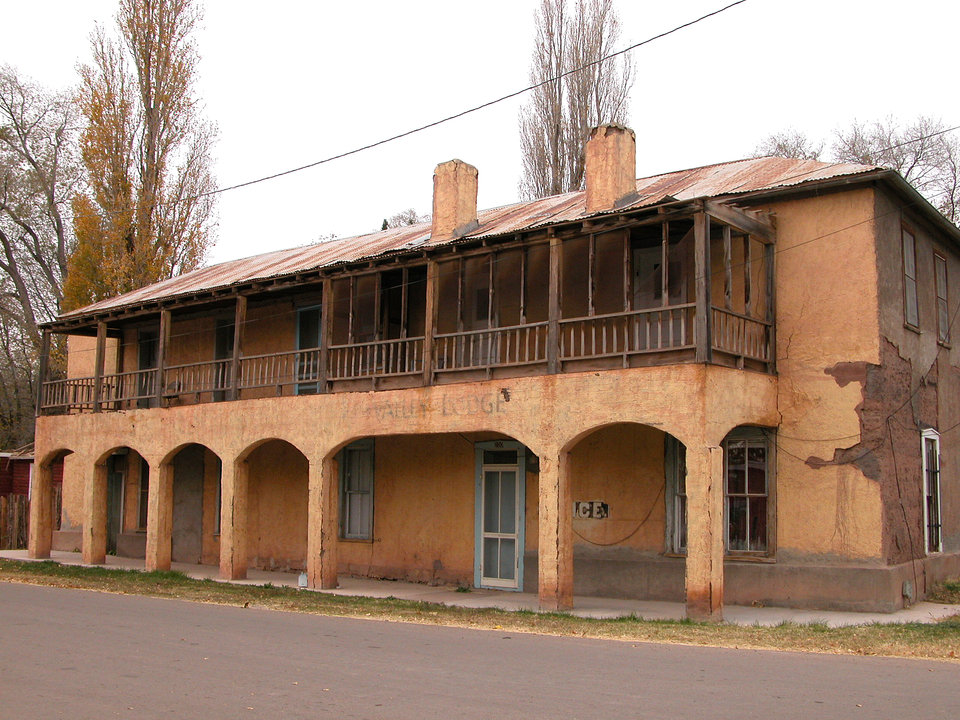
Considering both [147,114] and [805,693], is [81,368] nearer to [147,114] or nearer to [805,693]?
[147,114]

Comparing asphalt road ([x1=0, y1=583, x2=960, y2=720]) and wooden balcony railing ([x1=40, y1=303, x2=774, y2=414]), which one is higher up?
wooden balcony railing ([x1=40, y1=303, x2=774, y2=414])

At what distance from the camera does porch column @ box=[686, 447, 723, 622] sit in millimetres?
12570

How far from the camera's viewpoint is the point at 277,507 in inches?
847

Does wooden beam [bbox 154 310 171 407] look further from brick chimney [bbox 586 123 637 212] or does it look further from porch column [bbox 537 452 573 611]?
porch column [bbox 537 452 573 611]

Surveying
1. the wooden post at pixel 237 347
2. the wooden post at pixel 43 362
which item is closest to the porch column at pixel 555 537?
the wooden post at pixel 237 347

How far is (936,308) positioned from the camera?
17094 mm

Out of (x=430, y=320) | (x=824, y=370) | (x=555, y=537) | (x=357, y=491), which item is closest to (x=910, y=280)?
(x=824, y=370)

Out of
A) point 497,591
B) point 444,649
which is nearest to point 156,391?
point 497,591

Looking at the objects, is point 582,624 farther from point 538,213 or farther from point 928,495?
point 538,213

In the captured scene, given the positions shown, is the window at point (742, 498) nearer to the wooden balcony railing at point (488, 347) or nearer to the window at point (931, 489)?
the window at point (931, 489)

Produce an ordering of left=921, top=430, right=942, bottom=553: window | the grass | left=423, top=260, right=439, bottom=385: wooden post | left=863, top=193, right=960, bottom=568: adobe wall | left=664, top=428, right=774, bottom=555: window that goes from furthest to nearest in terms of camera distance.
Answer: left=423, top=260, right=439, bottom=385: wooden post, left=921, top=430, right=942, bottom=553: window, left=664, top=428, right=774, bottom=555: window, left=863, top=193, right=960, bottom=568: adobe wall, the grass

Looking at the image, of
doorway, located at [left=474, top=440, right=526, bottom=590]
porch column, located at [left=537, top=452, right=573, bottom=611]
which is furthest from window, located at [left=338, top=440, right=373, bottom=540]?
porch column, located at [left=537, top=452, right=573, bottom=611]

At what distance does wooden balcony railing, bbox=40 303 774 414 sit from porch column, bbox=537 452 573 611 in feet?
5.34

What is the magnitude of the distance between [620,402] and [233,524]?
8933 mm
